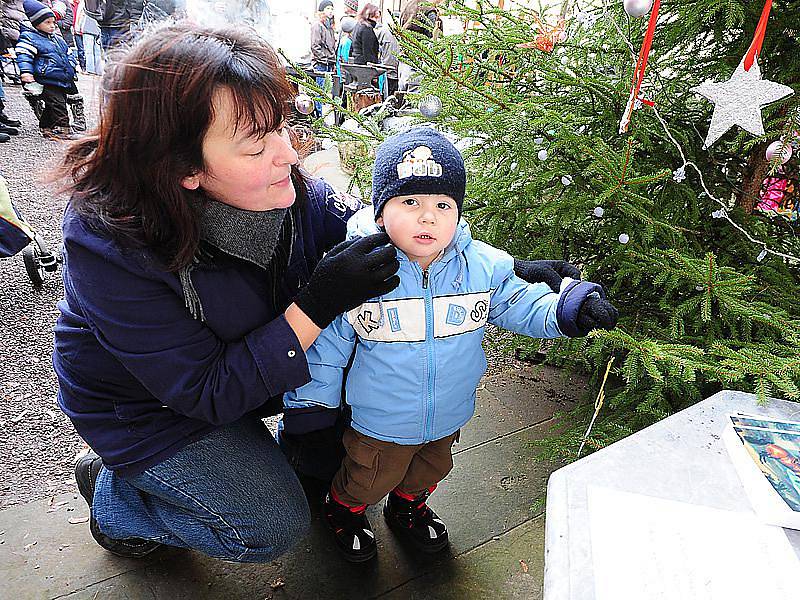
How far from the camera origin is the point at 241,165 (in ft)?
4.63

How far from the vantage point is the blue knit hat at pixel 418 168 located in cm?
143

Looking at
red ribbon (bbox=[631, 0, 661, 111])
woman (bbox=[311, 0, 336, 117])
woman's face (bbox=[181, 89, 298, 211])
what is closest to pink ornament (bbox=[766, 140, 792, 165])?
red ribbon (bbox=[631, 0, 661, 111])

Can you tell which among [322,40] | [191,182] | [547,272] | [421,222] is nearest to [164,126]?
[191,182]

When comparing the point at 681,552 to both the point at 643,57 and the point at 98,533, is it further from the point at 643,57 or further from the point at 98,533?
the point at 98,533

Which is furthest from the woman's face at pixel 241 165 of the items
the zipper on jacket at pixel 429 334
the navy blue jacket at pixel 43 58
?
the navy blue jacket at pixel 43 58

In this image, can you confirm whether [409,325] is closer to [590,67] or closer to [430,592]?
[430,592]

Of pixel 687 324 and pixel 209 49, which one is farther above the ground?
pixel 209 49

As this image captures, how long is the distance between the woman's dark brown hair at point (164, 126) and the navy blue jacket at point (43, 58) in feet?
19.8

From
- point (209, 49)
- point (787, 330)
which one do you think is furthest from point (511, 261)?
point (209, 49)

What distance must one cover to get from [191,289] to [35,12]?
660 cm

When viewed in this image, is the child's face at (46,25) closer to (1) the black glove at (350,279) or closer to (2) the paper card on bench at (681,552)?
(1) the black glove at (350,279)

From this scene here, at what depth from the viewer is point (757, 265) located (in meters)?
1.88

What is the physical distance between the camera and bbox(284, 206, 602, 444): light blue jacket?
1.55m

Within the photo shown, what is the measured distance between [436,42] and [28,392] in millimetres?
2178
